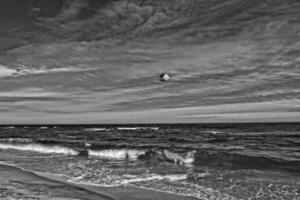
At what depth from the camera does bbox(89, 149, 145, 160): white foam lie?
24594 mm

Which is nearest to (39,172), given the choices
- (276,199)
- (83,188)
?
(83,188)

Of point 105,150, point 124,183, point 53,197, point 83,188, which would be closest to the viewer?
point 53,197

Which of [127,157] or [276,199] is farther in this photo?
[127,157]

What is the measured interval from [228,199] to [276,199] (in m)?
1.56

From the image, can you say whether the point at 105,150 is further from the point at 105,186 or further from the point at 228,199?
the point at 228,199

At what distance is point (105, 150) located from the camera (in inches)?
1068

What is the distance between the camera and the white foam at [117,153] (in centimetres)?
2459

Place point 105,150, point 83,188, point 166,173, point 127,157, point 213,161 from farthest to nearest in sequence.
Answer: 1. point 105,150
2. point 127,157
3. point 213,161
4. point 166,173
5. point 83,188

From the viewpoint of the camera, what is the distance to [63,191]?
36.3 feet

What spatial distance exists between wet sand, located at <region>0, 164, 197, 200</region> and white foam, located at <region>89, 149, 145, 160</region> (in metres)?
11.2

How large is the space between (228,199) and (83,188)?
5147 mm

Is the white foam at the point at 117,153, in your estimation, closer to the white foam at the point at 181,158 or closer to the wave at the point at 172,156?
the wave at the point at 172,156

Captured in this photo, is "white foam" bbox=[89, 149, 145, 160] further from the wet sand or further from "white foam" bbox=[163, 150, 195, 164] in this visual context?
the wet sand

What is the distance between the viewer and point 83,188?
39.1ft
